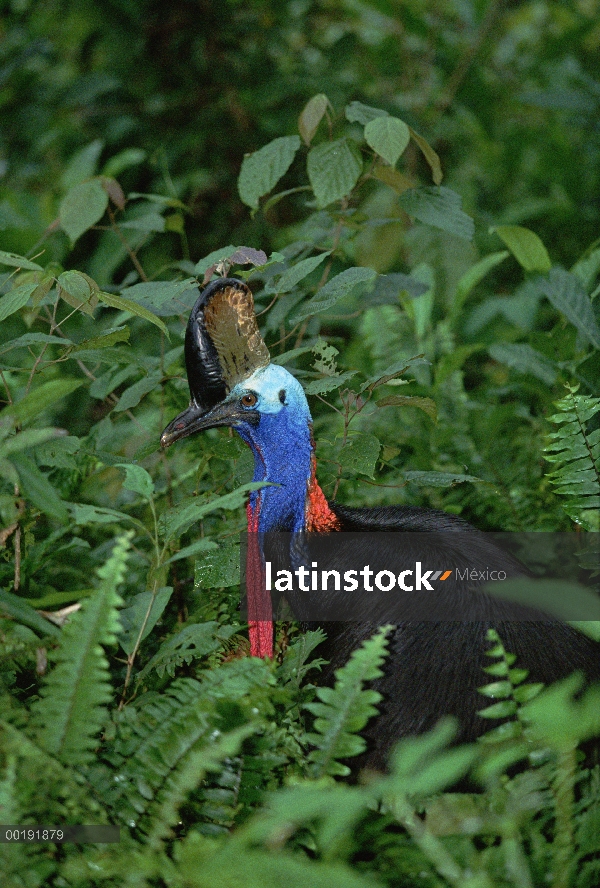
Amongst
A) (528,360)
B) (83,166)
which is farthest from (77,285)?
(83,166)

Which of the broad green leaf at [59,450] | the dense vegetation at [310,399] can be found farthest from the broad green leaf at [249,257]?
the broad green leaf at [59,450]

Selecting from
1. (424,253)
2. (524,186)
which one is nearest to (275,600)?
(424,253)

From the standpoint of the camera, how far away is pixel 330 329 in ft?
13.3

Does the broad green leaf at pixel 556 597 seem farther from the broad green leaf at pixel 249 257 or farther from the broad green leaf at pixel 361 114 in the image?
the broad green leaf at pixel 361 114

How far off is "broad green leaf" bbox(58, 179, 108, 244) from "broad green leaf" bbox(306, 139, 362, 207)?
52 cm

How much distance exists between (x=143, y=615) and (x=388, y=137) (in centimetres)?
106

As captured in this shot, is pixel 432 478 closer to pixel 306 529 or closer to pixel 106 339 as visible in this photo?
pixel 306 529

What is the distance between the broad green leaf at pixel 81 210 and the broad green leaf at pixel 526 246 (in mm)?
1080

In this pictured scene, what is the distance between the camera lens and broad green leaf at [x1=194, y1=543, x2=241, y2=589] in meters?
1.74

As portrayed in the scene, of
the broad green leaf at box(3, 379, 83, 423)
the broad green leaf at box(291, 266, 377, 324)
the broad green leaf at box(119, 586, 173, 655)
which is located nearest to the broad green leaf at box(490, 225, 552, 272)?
the broad green leaf at box(291, 266, 377, 324)

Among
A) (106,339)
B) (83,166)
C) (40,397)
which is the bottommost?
(83,166)

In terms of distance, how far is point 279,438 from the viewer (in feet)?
5.49

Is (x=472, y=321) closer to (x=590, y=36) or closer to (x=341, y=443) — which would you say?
(x=341, y=443)

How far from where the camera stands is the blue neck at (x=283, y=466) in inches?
65.8
